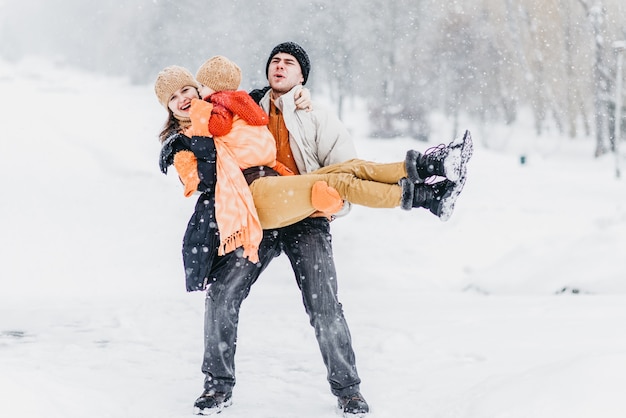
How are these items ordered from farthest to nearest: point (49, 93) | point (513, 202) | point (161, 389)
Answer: point (49, 93) → point (513, 202) → point (161, 389)

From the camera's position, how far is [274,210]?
334 cm

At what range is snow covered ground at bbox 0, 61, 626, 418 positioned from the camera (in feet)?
11.6

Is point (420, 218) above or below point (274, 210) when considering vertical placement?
below

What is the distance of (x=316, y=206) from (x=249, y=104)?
649mm

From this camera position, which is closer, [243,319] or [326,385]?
[326,385]

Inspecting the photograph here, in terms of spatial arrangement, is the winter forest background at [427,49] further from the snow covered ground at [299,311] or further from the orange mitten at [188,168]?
the orange mitten at [188,168]

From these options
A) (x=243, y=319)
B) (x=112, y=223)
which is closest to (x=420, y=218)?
(x=112, y=223)

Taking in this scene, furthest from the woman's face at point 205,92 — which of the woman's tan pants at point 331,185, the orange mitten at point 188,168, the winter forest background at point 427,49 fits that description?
the winter forest background at point 427,49

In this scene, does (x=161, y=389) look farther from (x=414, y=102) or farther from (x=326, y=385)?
(x=414, y=102)

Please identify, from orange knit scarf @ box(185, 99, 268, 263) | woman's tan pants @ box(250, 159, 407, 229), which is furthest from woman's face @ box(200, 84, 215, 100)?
woman's tan pants @ box(250, 159, 407, 229)

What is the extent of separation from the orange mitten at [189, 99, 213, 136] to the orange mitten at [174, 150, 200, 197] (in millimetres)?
157

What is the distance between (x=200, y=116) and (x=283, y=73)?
61 cm

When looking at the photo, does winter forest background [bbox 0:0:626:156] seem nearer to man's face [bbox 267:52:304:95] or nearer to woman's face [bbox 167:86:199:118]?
man's face [bbox 267:52:304:95]

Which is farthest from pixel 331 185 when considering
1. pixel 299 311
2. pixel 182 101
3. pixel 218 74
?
pixel 299 311
